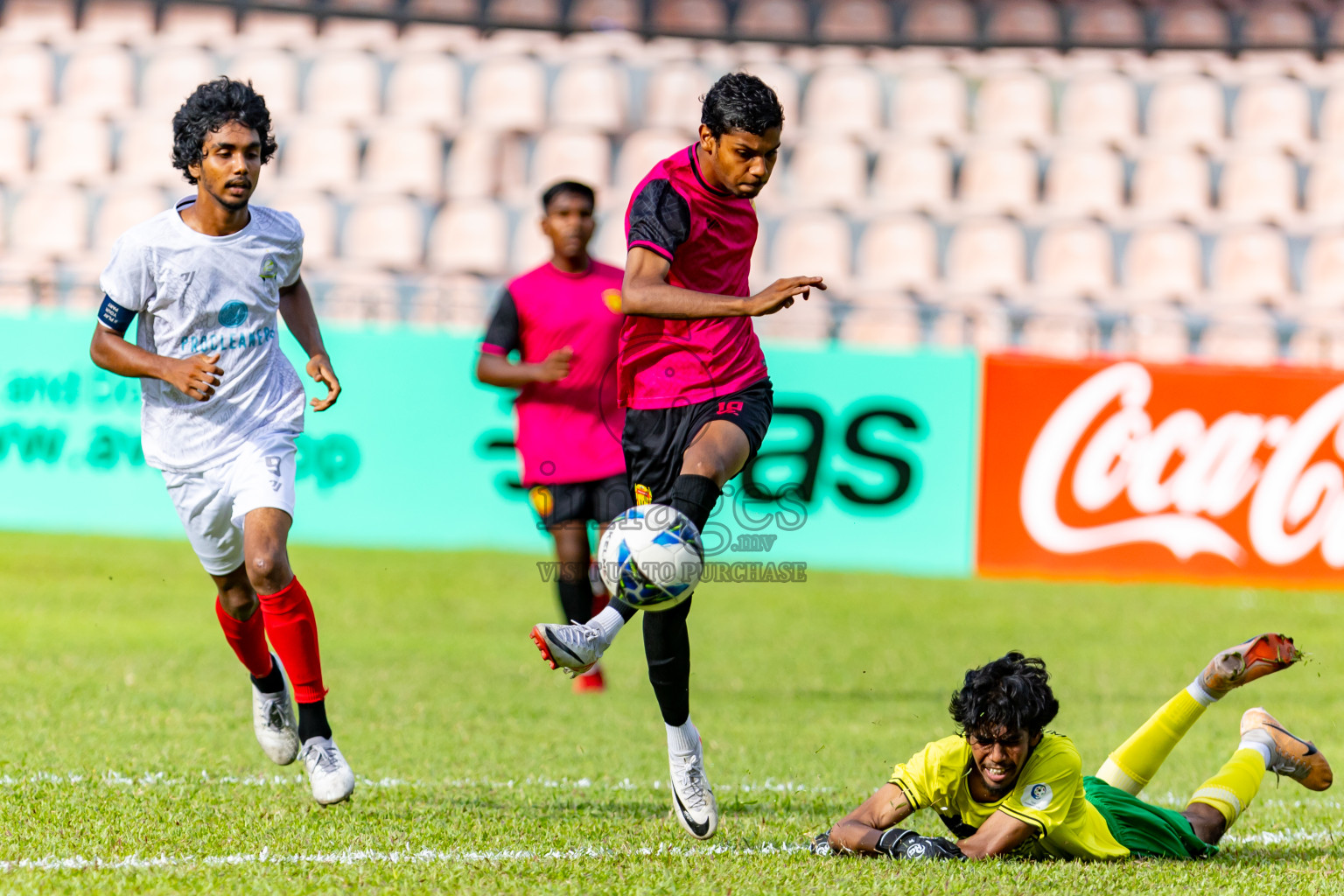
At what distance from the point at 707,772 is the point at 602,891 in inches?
89.8

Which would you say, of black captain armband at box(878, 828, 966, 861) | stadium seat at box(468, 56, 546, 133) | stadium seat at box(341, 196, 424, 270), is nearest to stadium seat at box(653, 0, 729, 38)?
stadium seat at box(468, 56, 546, 133)

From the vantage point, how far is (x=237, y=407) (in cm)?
508

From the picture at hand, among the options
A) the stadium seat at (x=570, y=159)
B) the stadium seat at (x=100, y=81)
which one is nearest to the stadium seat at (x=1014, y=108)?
the stadium seat at (x=570, y=159)

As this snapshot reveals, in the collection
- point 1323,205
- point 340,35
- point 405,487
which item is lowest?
point 405,487

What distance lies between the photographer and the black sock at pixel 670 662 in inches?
190

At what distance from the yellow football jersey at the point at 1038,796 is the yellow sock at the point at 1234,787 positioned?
1.58 feet

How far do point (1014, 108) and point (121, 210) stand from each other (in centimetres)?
1036

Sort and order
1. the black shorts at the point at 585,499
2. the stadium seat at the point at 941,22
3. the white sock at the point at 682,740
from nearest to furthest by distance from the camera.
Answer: the white sock at the point at 682,740, the black shorts at the point at 585,499, the stadium seat at the point at 941,22

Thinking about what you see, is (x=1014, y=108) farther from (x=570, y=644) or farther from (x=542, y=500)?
(x=570, y=644)

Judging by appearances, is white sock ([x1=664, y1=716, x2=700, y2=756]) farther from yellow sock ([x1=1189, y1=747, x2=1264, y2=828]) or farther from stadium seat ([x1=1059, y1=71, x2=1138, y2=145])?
stadium seat ([x1=1059, y1=71, x2=1138, y2=145])

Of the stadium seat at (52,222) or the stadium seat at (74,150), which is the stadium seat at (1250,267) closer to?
the stadium seat at (52,222)

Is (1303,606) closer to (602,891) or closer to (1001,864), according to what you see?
(1001,864)

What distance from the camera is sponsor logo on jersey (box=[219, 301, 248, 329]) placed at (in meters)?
5.02

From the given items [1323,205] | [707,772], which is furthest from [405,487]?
[1323,205]
